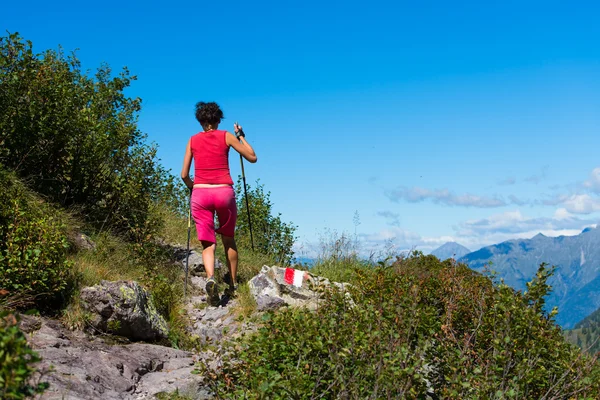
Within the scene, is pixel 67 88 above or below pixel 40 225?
above

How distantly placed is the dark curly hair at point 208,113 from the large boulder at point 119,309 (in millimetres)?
3039

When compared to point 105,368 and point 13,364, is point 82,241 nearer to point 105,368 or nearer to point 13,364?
point 105,368

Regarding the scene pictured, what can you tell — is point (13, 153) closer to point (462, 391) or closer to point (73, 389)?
point (73, 389)

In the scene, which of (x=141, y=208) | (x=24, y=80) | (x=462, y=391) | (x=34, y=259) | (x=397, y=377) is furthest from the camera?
(x=141, y=208)

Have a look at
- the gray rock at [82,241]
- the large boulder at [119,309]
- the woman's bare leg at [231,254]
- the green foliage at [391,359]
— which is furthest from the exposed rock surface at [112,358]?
the gray rock at [82,241]

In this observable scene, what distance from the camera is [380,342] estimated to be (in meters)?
4.98

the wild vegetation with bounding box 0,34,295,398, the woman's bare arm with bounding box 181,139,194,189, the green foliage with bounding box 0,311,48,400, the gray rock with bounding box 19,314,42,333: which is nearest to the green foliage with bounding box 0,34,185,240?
the wild vegetation with bounding box 0,34,295,398

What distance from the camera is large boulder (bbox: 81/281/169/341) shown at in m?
6.99

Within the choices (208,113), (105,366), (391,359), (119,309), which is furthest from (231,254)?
(391,359)

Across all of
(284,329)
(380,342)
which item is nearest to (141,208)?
(284,329)

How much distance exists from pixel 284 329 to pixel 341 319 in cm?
66

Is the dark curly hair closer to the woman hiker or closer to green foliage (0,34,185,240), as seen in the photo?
the woman hiker

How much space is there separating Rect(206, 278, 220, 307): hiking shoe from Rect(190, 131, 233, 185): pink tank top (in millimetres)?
1623

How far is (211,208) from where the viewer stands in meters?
8.91
